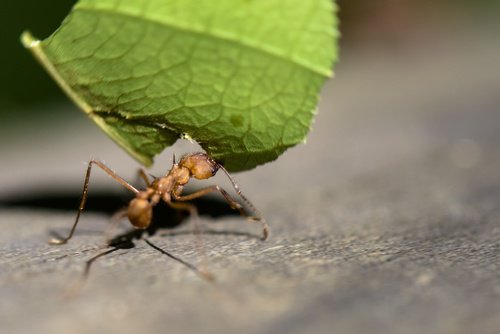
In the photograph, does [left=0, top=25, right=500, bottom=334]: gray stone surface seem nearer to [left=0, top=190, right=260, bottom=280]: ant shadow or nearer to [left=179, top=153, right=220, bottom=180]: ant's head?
[left=0, top=190, right=260, bottom=280]: ant shadow

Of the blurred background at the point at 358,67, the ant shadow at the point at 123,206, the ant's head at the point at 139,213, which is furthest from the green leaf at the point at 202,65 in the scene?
the blurred background at the point at 358,67

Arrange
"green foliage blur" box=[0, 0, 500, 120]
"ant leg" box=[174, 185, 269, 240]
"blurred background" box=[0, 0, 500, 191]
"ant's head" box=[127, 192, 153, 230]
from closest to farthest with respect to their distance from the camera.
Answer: "ant's head" box=[127, 192, 153, 230], "ant leg" box=[174, 185, 269, 240], "blurred background" box=[0, 0, 500, 191], "green foliage blur" box=[0, 0, 500, 120]

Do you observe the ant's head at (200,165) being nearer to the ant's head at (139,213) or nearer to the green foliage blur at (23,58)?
the ant's head at (139,213)

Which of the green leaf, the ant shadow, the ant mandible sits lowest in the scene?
the ant shadow

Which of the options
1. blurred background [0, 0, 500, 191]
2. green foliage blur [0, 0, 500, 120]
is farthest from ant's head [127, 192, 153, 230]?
green foliage blur [0, 0, 500, 120]

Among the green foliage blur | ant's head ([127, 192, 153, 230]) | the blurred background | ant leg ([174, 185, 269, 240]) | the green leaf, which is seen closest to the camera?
the green leaf

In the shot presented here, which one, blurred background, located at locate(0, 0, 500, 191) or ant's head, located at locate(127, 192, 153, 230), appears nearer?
ant's head, located at locate(127, 192, 153, 230)

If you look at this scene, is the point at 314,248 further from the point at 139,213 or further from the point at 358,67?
the point at 358,67

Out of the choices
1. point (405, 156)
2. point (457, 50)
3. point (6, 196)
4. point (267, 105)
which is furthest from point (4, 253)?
point (457, 50)
